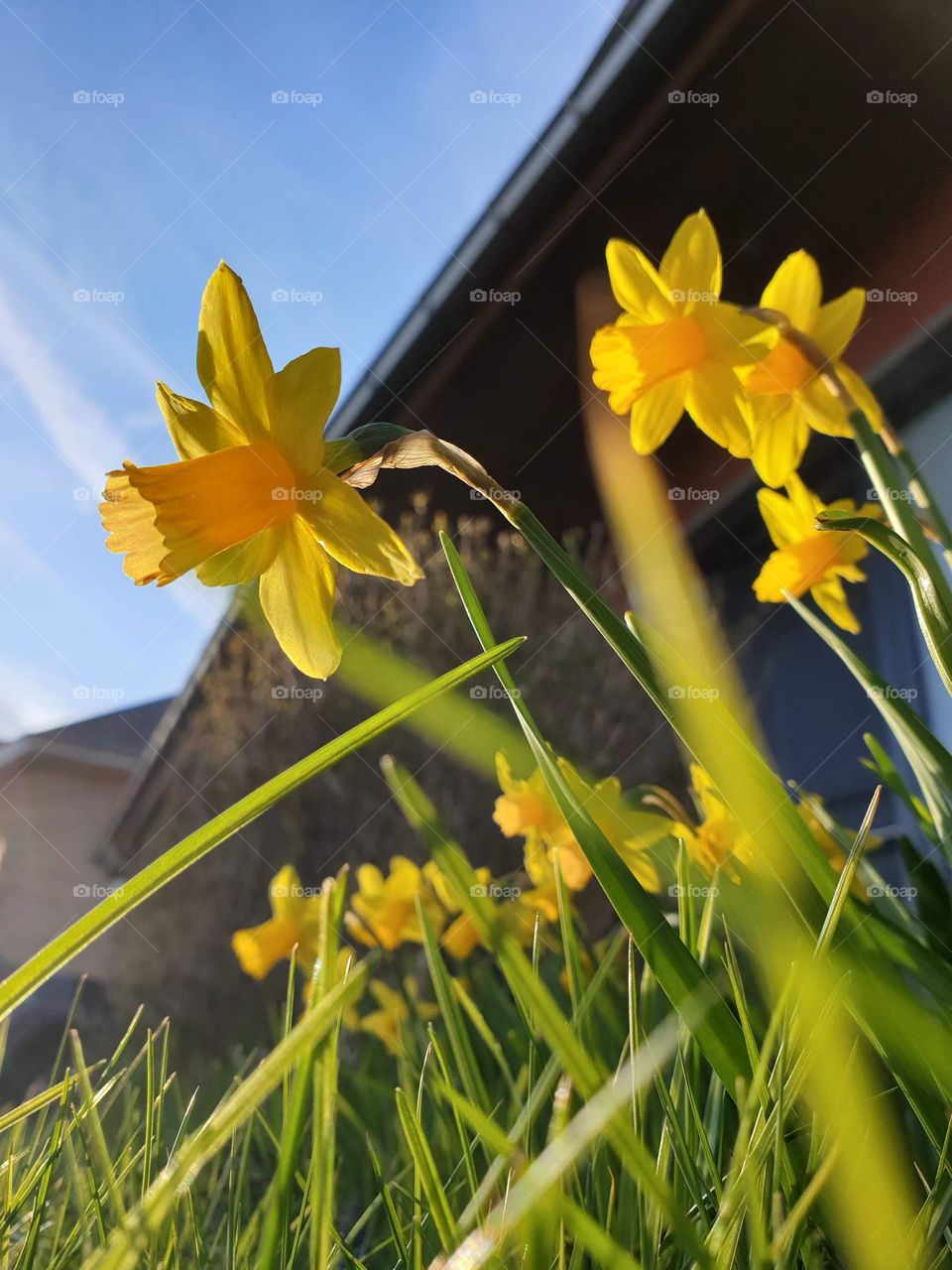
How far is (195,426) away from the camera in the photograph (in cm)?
44

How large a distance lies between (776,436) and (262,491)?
1.34ft

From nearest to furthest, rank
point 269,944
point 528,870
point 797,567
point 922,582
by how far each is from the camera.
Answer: point 922,582 → point 797,567 → point 528,870 → point 269,944

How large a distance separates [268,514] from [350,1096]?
118 cm

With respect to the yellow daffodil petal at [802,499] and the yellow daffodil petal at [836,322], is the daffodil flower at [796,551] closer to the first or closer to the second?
the yellow daffodil petal at [802,499]

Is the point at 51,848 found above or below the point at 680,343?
above

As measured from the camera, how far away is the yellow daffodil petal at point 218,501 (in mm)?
450

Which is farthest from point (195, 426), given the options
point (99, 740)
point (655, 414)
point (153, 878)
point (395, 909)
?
point (99, 740)

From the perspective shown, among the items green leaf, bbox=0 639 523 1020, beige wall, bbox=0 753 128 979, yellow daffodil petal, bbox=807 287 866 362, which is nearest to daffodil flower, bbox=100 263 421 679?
green leaf, bbox=0 639 523 1020

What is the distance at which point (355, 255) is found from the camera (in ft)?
7.20

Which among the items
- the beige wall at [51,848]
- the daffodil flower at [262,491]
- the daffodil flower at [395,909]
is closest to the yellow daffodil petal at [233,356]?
the daffodil flower at [262,491]

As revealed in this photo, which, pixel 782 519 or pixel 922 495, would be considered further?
pixel 782 519

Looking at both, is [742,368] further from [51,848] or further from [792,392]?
[51,848]

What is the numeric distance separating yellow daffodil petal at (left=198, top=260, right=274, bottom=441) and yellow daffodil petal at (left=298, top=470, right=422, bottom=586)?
0.05m

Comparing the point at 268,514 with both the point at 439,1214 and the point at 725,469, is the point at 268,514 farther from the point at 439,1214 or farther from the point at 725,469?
the point at 725,469
